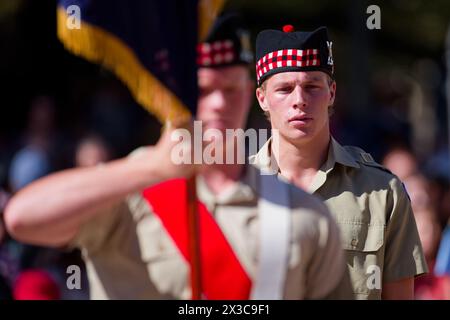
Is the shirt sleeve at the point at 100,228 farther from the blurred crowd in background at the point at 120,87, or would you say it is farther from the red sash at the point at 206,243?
the blurred crowd in background at the point at 120,87

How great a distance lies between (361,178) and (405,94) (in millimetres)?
12261

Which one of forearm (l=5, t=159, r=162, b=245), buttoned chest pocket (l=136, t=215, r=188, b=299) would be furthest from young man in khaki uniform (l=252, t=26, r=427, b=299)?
forearm (l=5, t=159, r=162, b=245)

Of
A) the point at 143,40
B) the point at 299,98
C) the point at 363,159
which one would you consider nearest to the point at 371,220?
the point at 363,159

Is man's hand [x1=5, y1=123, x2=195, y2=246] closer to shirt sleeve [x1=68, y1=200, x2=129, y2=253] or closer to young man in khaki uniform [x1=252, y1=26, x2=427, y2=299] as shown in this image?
shirt sleeve [x1=68, y1=200, x2=129, y2=253]

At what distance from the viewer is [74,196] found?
2.97 meters

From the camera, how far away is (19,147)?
1102 cm

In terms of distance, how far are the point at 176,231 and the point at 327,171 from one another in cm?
98

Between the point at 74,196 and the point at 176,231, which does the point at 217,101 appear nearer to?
the point at 176,231

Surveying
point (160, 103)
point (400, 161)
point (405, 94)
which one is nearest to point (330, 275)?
point (160, 103)

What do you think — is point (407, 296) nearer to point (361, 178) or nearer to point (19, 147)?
point (361, 178)

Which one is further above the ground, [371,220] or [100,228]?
[371,220]

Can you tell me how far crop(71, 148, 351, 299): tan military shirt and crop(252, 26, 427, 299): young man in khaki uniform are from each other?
57cm

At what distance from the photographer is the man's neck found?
4.03m

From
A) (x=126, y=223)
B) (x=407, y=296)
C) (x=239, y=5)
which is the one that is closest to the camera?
(x=126, y=223)
